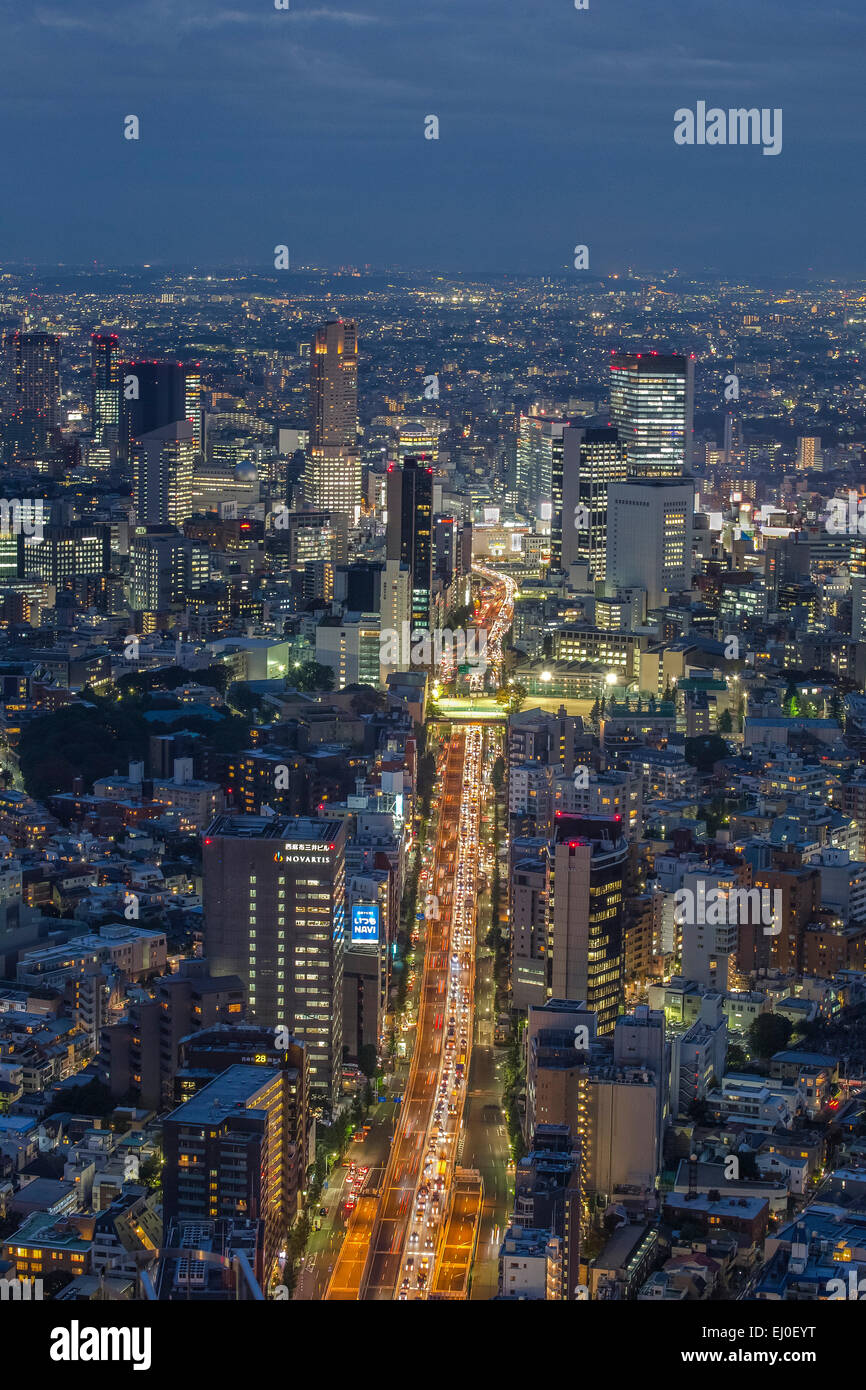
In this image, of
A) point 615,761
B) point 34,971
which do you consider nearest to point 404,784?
point 615,761

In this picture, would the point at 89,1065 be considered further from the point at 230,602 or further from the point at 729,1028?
the point at 230,602

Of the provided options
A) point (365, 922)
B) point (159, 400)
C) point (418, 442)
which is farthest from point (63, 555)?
point (365, 922)

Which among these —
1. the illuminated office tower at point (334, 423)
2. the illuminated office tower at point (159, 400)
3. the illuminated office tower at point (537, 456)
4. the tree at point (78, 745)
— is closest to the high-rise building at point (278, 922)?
the tree at point (78, 745)

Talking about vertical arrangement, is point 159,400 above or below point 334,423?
above

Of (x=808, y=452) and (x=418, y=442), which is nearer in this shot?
(x=808, y=452)

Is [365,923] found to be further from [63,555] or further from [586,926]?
[63,555]

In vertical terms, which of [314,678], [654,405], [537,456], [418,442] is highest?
[654,405]

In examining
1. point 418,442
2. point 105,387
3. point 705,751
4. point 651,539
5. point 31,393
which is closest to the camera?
point 705,751
